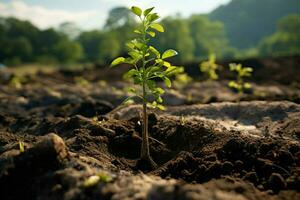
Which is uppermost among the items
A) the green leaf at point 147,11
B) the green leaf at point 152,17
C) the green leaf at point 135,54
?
the green leaf at point 147,11

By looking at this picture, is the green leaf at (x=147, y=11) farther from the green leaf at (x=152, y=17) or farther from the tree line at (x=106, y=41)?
the tree line at (x=106, y=41)

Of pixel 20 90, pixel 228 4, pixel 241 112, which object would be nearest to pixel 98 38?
pixel 20 90

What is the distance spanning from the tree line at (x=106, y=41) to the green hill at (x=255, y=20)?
48.4 m

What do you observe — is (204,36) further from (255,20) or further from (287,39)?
(255,20)

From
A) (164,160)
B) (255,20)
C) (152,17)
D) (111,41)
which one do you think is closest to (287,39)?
(111,41)

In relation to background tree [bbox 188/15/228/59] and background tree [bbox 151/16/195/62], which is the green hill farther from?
background tree [bbox 151/16/195/62]

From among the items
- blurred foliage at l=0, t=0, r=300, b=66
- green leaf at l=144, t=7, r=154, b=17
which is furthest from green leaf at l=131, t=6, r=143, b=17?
blurred foliage at l=0, t=0, r=300, b=66

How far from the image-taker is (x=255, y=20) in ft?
384

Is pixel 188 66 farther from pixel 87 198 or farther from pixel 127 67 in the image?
pixel 87 198

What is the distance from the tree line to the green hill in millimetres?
48363

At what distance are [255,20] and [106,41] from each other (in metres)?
80.8

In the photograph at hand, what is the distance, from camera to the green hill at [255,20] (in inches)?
4437

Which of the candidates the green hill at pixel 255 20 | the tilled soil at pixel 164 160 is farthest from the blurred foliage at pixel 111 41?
the green hill at pixel 255 20

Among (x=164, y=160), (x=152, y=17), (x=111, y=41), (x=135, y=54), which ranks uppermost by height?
(x=111, y=41)
